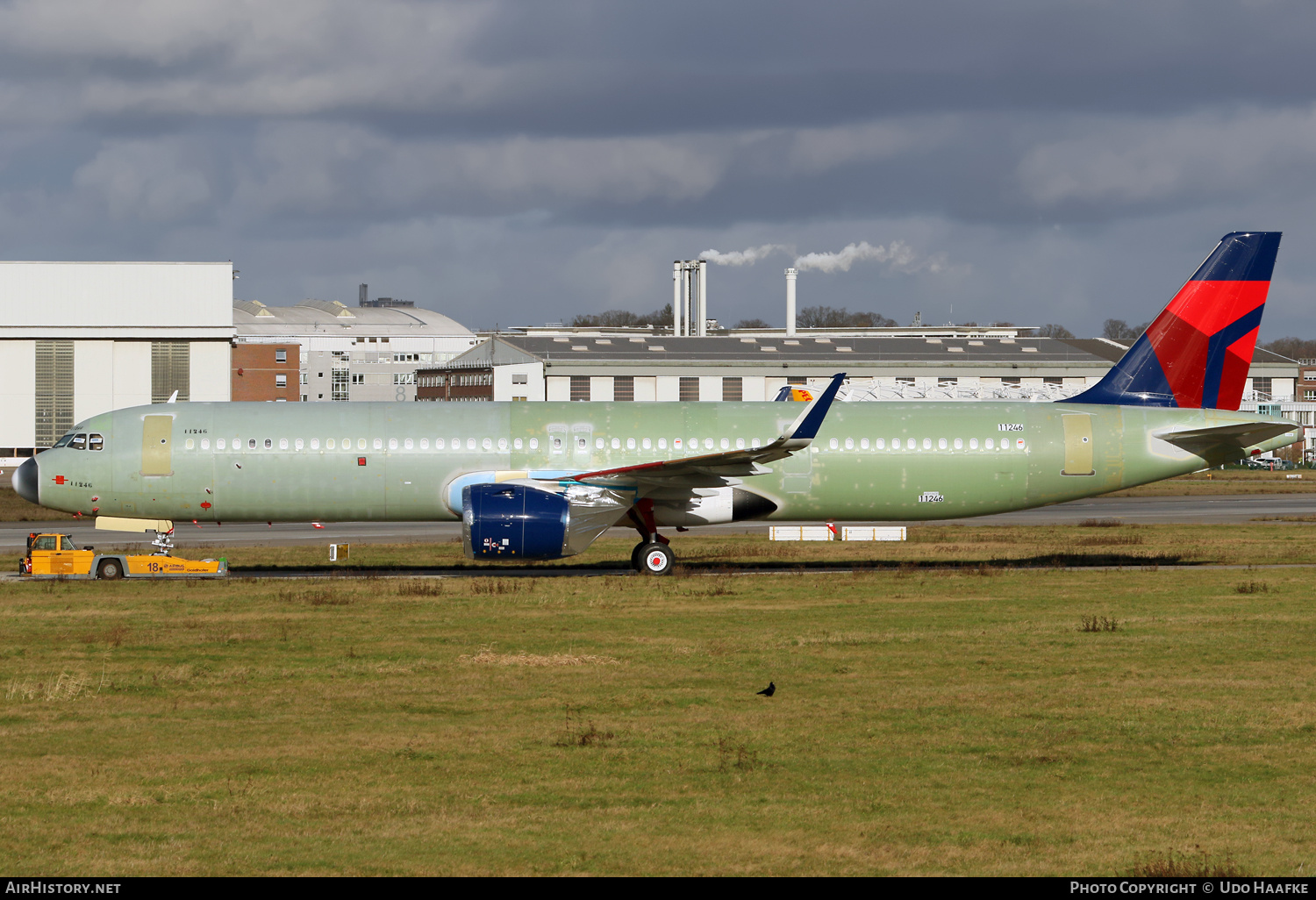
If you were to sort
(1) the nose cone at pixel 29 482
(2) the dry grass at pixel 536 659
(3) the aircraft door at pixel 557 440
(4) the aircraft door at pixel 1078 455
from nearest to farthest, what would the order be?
(2) the dry grass at pixel 536 659 → (3) the aircraft door at pixel 557 440 → (1) the nose cone at pixel 29 482 → (4) the aircraft door at pixel 1078 455

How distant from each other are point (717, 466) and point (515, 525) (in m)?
5.58

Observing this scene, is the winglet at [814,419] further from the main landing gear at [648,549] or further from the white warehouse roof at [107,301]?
the white warehouse roof at [107,301]

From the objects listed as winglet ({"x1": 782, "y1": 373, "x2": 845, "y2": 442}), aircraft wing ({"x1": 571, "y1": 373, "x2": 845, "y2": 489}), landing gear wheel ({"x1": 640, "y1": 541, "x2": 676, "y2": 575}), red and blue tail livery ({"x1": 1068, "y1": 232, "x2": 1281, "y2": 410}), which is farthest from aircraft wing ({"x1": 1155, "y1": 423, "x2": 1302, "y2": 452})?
landing gear wheel ({"x1": 640, "y1": 541, "x2": 676, "y2": 575})

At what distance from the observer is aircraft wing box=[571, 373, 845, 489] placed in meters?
33.3

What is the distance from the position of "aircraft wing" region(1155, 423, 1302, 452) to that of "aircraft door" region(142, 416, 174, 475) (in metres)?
27.8

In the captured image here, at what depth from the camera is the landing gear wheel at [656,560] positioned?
3600 cm

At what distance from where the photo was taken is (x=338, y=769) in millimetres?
15203

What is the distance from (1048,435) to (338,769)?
27093 mm

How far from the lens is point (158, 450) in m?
36.2

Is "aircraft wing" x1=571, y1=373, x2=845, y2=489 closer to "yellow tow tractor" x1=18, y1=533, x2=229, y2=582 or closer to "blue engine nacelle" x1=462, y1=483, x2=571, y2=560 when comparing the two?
"blue engine nacelle" x1=462, y1=483, x2=571, y2=560

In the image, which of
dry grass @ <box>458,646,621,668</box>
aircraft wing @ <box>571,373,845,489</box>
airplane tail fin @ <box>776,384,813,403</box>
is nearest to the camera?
dry grass @ <box>458,646,621,668</box>

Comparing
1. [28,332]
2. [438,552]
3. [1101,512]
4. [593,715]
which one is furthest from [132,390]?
[593,715]

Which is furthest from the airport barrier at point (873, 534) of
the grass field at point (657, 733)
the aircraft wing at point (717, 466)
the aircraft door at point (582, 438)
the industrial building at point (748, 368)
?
the industrial building at point (748, 368)

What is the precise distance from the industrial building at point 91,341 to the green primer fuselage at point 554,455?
218ft
